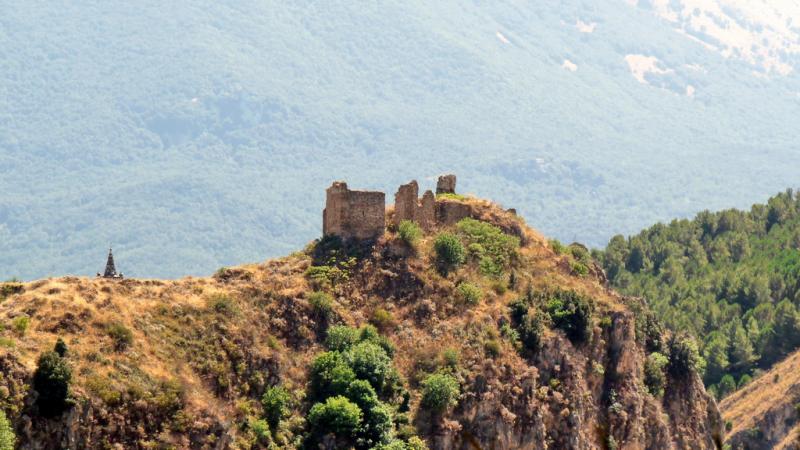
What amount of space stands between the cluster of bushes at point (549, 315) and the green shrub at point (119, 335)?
2220 centimetres

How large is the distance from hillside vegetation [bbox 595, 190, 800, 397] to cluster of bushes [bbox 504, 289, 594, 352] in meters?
46.7

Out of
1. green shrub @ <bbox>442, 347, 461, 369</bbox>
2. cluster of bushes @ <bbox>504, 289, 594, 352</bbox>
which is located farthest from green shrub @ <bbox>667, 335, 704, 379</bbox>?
green shrub @ <bbox>442, 347, 461, 369</bbox>

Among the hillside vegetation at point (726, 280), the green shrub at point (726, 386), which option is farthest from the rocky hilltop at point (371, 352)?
the hillside vegetation at point (726, 280)

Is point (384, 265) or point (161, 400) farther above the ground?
point (384, 265)

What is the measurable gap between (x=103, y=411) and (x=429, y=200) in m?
30.7

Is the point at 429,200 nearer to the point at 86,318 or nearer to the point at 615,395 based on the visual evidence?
the point at 615,395

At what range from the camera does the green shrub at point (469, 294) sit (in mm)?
91750

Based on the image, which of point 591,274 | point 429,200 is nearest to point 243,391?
point 429,200

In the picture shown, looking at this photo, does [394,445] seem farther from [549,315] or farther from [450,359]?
[549,315]

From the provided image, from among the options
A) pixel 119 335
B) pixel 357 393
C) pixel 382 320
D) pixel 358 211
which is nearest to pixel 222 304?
pixel 357 393

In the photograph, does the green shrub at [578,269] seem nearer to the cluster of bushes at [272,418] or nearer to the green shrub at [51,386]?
the cluster of bushes at [272,418]

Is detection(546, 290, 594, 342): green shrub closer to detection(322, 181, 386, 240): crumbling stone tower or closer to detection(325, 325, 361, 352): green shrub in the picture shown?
detection(322, 181, 386, 240): crumbling stone tower

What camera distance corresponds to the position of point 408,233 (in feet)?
304

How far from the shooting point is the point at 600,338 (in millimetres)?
94938
